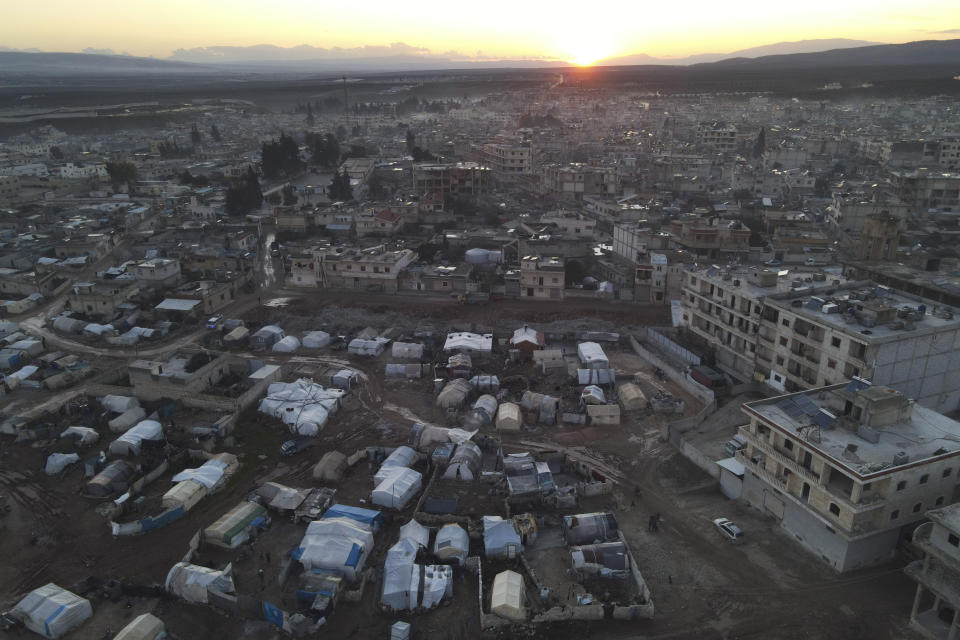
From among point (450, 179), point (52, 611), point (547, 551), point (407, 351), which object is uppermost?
point (450, 179)

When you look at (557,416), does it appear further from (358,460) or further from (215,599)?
(215,599)

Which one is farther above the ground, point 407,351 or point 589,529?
point 407,351

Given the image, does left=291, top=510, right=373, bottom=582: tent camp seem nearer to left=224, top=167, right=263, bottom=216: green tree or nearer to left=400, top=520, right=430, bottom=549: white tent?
left=400, top=520, right=430, bottom=549: white tent

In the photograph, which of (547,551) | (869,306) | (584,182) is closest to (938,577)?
(547,551)

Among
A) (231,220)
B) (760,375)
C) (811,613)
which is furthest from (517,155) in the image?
(811,613)

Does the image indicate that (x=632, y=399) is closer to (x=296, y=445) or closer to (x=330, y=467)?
(x=330, y=467)

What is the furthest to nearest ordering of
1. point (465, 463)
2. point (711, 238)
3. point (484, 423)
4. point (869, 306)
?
1. point (711, 238)
2. point (484, 423)
3. point (869, 306)
4. point (465, 463)

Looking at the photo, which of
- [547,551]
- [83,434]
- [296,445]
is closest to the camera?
[547,551]

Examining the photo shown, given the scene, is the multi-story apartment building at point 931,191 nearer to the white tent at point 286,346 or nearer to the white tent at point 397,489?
the white tent at point 286,346

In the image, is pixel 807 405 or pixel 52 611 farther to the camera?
pixel 807 405
